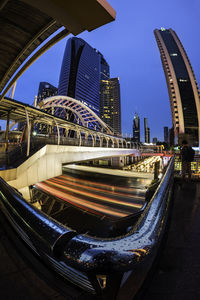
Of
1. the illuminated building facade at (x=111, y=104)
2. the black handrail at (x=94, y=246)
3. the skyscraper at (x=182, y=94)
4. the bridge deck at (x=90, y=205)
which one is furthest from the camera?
the illuminated building facade at (x=111, y=104)

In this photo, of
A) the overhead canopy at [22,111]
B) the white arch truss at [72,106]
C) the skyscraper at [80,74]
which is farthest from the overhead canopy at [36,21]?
the skyscraper at [80,74]

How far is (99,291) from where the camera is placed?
799mm

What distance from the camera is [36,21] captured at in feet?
14.0

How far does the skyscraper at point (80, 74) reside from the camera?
3937 inches

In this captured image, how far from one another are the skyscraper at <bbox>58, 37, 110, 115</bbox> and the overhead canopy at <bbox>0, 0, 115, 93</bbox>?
3939 inches

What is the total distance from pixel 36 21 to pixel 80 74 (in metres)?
114

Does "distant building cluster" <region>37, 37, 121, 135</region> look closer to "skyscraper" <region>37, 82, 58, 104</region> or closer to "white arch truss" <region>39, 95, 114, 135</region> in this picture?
"skyscraper" <region>37, 82, 58, 104</region>

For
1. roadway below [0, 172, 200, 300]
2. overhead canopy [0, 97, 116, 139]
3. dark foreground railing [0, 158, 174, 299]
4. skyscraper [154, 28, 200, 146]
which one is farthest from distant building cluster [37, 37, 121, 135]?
dark foreground railing [0, 158, 174, 299]

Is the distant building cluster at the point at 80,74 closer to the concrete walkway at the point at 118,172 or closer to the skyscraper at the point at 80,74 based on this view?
the skyscraper at the point at 80,74

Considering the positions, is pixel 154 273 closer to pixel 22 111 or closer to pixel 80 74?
pixel 22 111

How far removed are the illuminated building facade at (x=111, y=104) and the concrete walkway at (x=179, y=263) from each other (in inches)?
5399

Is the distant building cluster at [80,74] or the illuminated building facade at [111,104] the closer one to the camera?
the distant building cluster at [80,74]

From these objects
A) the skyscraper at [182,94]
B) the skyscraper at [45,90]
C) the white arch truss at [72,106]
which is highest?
the skyscraper at [45,90]

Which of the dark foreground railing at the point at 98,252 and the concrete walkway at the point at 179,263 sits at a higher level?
the dark foreground railing at the point at 98,252
